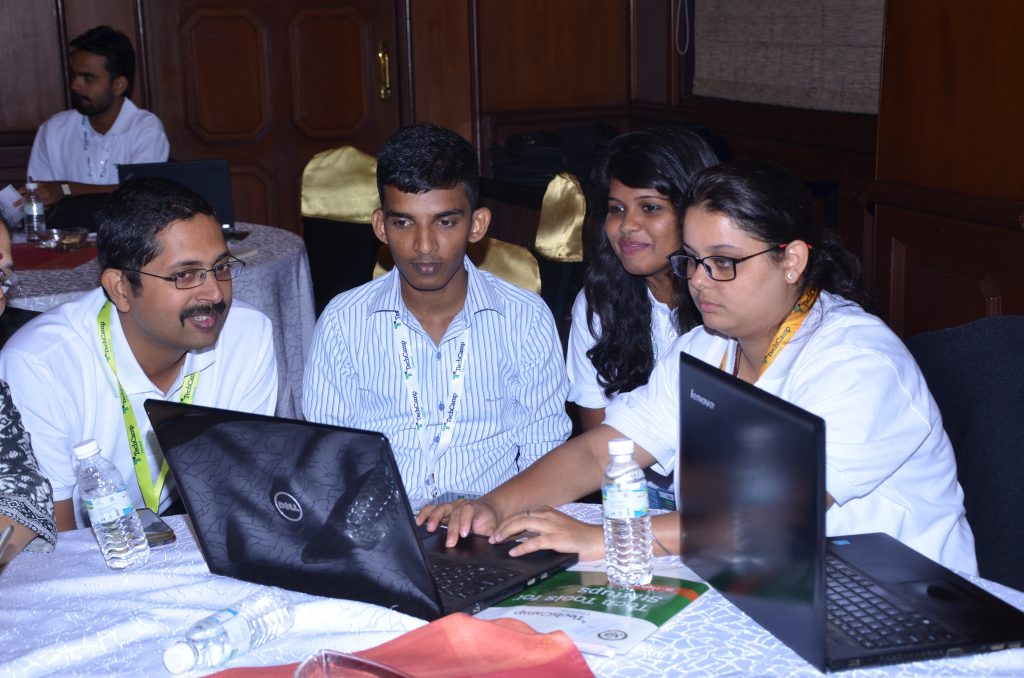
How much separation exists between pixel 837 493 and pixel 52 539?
1.17 m

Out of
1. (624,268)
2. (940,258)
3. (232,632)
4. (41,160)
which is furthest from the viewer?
(41,160)

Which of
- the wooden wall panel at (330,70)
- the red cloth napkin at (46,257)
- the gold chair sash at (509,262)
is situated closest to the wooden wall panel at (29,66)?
the wooden wall panel at (330,70)

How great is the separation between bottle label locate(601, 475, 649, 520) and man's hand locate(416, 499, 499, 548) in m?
0.25

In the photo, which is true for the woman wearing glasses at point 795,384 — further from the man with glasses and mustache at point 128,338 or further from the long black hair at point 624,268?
the man with glasses and mustache at point 128,338

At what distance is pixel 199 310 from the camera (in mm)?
2145

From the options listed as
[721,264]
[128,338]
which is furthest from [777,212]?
[128,338]

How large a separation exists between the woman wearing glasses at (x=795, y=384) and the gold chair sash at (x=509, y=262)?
0.94 metres

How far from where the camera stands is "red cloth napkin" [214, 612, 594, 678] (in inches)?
48.4

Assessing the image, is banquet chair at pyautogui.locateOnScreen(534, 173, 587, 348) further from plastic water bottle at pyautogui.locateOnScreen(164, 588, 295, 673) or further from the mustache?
plastic water bottle at pyautogui.locateOnScreen(164, 588, 295, 673)

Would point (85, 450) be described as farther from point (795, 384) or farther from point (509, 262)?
point (509, 262)

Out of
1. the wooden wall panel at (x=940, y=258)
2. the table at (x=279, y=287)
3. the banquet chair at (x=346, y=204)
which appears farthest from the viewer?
the banquet chair at (x=346, y=204)

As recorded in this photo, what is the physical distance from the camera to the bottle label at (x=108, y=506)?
1589mm

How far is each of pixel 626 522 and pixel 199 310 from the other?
103 centimetres

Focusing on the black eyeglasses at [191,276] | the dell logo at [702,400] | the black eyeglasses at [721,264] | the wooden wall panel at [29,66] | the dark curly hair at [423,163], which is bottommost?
the dell logo at [702,400]
